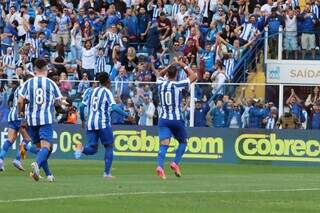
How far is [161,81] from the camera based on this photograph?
22391 mm

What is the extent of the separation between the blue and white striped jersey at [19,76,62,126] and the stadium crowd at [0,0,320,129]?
11.9 metres

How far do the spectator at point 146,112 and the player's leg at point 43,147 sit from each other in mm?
12082

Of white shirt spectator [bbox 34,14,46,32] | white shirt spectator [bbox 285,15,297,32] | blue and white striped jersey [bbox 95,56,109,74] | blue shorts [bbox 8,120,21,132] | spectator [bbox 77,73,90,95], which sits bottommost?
blue shorts [bbox 8,120,21,132]

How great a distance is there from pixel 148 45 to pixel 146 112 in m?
5.31

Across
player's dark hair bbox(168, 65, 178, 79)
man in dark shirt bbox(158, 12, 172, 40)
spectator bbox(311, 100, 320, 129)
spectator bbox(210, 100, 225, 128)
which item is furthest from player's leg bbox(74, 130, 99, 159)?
man in dark shirt bbox(158, 12, 172, 40)

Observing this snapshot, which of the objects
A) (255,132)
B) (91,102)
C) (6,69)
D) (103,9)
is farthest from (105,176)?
(103,9)

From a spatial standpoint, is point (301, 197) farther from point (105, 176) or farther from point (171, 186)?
point (105, 176)

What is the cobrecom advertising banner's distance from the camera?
101ft

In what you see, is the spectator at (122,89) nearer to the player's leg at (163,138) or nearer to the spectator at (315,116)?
the spectator at (315,116)

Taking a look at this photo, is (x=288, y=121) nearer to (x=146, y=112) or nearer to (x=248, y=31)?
(x=146, y=112)

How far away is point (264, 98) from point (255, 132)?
1.03 meters

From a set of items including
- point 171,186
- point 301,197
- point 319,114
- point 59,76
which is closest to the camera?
point 301,197

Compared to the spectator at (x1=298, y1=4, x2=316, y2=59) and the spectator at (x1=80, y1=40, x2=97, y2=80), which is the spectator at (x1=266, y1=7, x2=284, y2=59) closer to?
the spectator at (x1=298, y1=4, x2=316, y2=59)

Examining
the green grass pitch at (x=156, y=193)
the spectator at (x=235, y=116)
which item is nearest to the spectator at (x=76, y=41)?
the spectator at (x=235, y=116)
